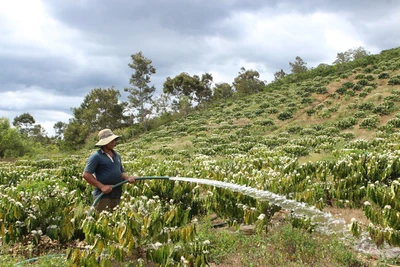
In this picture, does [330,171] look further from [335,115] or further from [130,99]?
[130,99]

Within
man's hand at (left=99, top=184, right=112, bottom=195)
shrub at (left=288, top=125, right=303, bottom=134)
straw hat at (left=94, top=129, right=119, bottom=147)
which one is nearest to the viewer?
man's hand at (left=99, top=184, right=112, bottom=195)

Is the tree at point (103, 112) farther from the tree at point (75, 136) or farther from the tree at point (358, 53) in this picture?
the tree at point (358, 53)

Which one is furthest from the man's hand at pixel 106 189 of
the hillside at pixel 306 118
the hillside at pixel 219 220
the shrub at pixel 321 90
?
the shrub at pixel 321 90

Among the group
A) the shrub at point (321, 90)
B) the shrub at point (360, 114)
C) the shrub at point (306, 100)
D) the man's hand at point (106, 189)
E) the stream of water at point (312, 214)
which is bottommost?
the stream of water at point (312, 214)

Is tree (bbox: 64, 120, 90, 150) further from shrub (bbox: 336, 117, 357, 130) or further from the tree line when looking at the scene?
shrub (bbox: 336, 117, 357, 130)

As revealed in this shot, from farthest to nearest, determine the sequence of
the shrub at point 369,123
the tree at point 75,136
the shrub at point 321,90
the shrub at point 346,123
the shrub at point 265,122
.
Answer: the tree at point 75,136
the shrub at point 321,90
the shrub at point 265,122
the shrub at point 346,123
the shrub at point 369,123

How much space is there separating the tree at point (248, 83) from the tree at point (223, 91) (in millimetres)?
2645

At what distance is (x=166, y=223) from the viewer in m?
4.36

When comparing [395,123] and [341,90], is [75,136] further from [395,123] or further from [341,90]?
[395,123]

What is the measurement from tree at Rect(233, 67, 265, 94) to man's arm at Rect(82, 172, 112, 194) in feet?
150

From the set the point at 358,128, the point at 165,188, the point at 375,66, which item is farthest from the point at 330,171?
the point at 375,66

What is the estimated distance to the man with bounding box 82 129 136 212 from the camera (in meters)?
5.35

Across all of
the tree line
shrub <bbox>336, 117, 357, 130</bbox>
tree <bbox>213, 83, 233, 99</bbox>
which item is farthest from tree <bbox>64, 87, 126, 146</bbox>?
shrub <bbox>336, 117, 357, 130</bbox>

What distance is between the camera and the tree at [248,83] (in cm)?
4969
